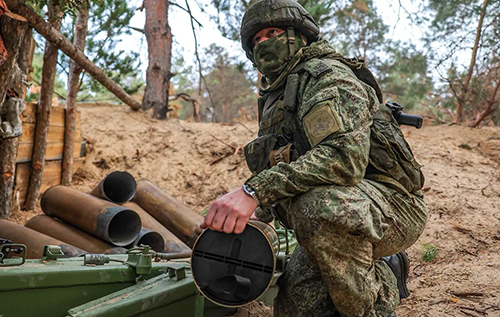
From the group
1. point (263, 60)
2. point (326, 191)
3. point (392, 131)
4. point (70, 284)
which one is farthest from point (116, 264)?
point (392, 131)

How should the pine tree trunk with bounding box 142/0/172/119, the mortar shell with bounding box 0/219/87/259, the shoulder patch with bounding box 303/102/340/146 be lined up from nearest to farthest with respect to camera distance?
the shoulder patch with bounding box 303/102/340/146, the mortar shell with bounding box 0/219/87/259, the pine tree trunk with bounding box 142/0/172/119

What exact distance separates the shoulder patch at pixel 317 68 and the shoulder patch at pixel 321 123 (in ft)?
0.87

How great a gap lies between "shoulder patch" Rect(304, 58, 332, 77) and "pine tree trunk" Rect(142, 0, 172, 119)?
20.7 feet

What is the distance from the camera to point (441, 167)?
6.09 m

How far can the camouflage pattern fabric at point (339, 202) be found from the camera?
6.54 ft

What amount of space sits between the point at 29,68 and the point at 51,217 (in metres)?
1.80

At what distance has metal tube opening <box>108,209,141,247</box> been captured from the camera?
361 cm

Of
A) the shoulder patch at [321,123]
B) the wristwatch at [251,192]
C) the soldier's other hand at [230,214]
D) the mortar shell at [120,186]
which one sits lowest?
the mortar shell at [120,186]

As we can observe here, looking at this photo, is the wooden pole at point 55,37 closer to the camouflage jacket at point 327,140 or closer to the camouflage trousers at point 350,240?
the camouflage jacket at point 327,140

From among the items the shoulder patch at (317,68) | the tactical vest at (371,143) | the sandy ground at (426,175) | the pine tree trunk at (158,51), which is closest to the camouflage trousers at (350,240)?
the tactical vest at (371,143)

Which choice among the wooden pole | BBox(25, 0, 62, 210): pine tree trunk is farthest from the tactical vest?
BBox(25, 0, 62, 210): pine tree trunk

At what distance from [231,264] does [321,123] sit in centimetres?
80

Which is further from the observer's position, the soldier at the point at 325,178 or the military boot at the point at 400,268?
the military boot at the point at 400,268

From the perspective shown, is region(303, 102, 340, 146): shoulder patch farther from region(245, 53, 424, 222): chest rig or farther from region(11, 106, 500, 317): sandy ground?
region(11, 106, 500, 317): sandy ground
